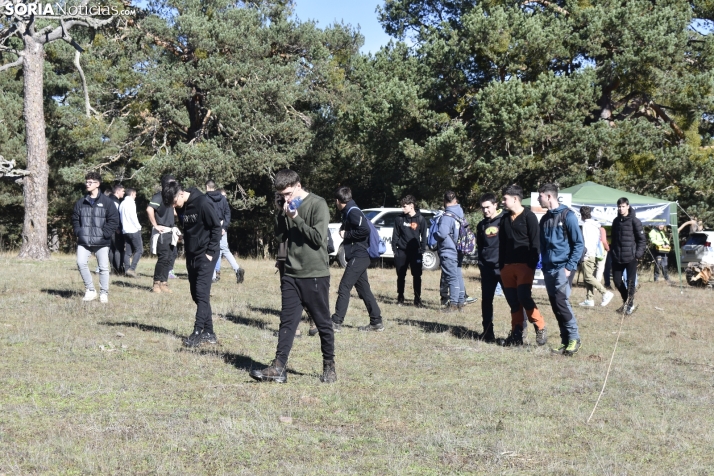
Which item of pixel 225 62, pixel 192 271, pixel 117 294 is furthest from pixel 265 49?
pixel 192 271

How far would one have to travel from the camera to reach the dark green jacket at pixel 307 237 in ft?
21.4

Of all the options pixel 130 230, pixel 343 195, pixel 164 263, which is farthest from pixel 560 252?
pixel 130 230

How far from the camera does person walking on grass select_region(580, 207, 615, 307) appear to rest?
44.8ft

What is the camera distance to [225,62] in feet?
91.2

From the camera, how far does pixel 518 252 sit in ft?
28.9

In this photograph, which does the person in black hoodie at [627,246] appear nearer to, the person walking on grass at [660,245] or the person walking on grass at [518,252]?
the person walking on grass at [518,252]

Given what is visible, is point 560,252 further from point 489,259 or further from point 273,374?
point 273,374

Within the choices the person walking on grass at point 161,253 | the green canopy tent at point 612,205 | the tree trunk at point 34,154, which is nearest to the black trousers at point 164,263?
the person walking on grass at point 161,253

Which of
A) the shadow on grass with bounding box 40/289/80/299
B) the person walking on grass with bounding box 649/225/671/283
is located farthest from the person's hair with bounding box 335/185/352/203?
the person walking on grass with bounding box 649/225/671/283

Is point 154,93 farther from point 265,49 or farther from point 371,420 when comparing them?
point 371,420

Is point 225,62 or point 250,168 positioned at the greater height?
point 225,62

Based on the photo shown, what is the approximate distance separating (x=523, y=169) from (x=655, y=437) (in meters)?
19.7

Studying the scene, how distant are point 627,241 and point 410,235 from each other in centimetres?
335

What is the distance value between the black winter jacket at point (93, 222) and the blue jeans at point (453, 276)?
4761mm
